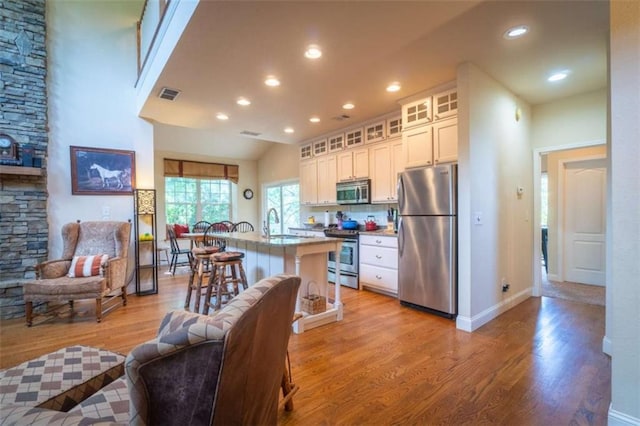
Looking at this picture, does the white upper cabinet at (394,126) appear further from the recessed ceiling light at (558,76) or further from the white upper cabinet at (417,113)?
the recessed ceiling light at (558,76)

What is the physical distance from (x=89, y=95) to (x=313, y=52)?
11.1ft

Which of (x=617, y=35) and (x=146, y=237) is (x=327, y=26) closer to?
(x=617, y=35)

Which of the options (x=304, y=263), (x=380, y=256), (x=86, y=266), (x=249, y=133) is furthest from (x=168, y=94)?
(x=380, y=256)

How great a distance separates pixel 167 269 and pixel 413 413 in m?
5.89

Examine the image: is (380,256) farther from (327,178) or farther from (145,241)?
(145,241)

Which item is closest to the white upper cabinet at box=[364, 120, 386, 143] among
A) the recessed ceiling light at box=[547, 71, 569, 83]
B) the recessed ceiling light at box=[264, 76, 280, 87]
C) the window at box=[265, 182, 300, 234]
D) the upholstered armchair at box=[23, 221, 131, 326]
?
the recessed ceiling light at box=[264, 76, 280, 87]

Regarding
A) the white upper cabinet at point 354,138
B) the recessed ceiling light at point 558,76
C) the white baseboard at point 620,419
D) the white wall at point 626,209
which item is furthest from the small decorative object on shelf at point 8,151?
the recessed ceiling light at point 558,76

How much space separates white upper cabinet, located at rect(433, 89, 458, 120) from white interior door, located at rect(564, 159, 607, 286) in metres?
2.83

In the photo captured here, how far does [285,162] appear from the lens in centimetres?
736

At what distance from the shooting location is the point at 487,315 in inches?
124

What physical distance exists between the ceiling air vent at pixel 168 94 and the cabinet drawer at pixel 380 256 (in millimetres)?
3142

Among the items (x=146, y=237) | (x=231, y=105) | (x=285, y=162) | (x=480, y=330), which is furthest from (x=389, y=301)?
(x=285, y=162)

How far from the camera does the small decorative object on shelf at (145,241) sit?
14.2 feet

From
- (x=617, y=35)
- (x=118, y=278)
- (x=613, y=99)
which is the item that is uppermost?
(x=617, y=35)
